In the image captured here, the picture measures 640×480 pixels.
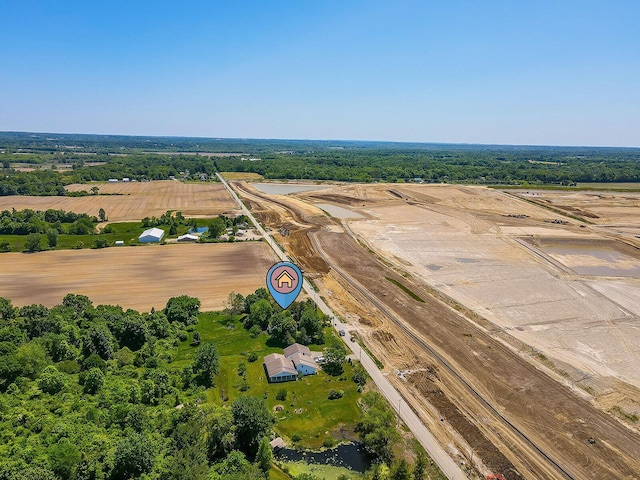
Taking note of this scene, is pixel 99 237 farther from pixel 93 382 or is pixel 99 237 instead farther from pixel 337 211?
pixel 337 211

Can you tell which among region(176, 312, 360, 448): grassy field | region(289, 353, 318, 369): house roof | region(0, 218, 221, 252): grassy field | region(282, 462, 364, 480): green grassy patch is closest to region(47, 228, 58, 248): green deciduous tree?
region(0, 218, 221, 252): grassy field

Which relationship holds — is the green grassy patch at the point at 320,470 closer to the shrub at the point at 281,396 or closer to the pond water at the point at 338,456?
the pond water at the point at 338,456

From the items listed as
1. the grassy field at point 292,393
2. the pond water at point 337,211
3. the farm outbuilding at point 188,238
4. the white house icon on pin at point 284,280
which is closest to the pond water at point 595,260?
the pond water at point 337,211

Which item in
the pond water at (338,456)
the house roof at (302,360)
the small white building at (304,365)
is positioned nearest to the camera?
the pond water at (338,456)

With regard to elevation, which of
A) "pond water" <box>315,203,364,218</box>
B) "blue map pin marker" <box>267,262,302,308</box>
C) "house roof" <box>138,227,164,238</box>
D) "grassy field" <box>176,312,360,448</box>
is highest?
"blue map pin marker" <box>267,262,302,308</box>

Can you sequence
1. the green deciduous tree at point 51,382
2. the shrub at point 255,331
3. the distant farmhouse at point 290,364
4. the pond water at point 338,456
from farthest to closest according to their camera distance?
the shrub at point 255,331
the distant farmhouse at point 290,364
the green deciduous tree at point 51,382
the pond water at point 338,456

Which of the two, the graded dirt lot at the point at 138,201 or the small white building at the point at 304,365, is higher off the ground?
the graded dirt lot at the point at 138,201

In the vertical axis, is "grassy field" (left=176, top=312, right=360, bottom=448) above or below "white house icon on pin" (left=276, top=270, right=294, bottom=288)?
below

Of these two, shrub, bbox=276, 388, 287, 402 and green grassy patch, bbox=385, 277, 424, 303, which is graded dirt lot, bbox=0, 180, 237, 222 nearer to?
green grassy patch, bbox=385, 277, 424, 303
